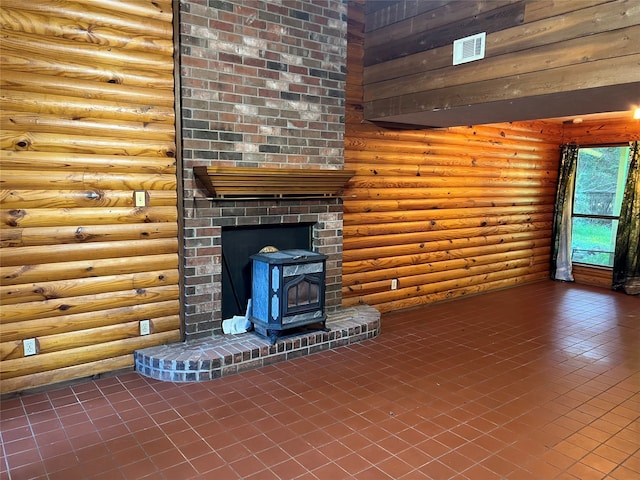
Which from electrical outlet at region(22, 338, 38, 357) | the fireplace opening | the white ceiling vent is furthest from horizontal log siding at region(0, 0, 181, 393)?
the white ceiling vent

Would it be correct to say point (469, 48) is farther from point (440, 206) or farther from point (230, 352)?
point (230, 352)

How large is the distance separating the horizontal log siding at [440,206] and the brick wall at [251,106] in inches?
18.2

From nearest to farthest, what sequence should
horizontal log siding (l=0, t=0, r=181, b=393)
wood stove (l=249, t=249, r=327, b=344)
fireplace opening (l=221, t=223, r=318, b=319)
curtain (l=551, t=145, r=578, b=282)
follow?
1. horizontal log siding (l=0, t=0, r=181, b=393)
2. wood stove (l=249, t=249, r=327, b=344)
3. fireplace opening (l=221, t=223, r=318, b=319)
4. curtain (l=551, t=145, r=578, b=282)

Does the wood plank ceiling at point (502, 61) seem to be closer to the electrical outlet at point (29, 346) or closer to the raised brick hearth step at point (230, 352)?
the raised brick hearth step at point (230, 352)

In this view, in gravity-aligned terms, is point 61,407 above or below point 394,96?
below

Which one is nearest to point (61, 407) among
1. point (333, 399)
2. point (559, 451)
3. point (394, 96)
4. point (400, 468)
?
point (333, 399)

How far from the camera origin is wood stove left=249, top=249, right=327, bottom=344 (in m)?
3.82

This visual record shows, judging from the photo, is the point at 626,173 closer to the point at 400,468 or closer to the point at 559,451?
the point at 559,451

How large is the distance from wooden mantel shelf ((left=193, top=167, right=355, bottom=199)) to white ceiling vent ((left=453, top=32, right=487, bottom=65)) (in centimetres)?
138

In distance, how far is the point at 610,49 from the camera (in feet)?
9.66

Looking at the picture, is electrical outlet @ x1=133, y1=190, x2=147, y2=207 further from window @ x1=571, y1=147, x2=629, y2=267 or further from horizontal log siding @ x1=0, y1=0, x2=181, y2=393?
window @ x1=571, y1=147, x2=629, y2=267

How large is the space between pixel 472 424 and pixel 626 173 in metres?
5.76

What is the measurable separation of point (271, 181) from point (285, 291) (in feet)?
3.19

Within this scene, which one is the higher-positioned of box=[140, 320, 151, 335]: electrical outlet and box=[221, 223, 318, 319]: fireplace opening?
box=[221, 223, 318, 319]: fireplace opening
